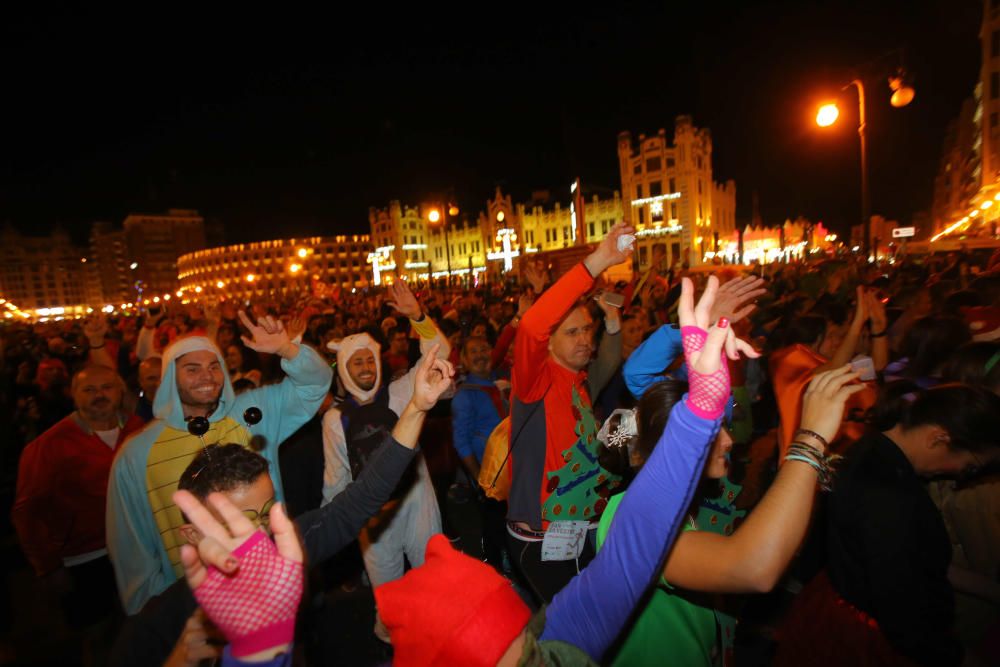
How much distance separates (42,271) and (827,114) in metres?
180

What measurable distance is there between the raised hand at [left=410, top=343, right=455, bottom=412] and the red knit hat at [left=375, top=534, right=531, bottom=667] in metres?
0.92

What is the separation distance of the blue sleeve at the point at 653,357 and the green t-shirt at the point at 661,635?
4.32 ft

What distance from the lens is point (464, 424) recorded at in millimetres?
4648

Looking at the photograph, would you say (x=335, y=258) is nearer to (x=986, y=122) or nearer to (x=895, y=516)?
(x=986, y=122)

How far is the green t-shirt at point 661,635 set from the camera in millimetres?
1746

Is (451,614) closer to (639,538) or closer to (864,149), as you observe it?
(639,538)

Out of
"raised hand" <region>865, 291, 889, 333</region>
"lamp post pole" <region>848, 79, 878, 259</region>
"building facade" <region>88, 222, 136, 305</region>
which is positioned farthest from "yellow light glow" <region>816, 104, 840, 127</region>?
"building facade" <region>88, 222, 136, 305</region>

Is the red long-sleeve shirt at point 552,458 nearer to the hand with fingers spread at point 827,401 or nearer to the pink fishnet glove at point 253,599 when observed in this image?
the hand with fingers spread at point 827,401

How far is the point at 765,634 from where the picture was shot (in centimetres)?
365

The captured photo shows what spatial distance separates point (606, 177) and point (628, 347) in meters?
77.0

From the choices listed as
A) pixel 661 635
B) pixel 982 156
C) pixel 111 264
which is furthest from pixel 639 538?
pixel 111 264

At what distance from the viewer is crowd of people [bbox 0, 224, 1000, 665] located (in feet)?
4.10

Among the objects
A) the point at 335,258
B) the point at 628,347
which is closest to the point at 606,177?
the point at 335,258

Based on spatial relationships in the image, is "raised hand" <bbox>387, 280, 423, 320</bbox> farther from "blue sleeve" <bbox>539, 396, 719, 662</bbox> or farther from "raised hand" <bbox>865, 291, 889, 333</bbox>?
"raised hand" <bbox>865, 291, 889, 333</bbox>
